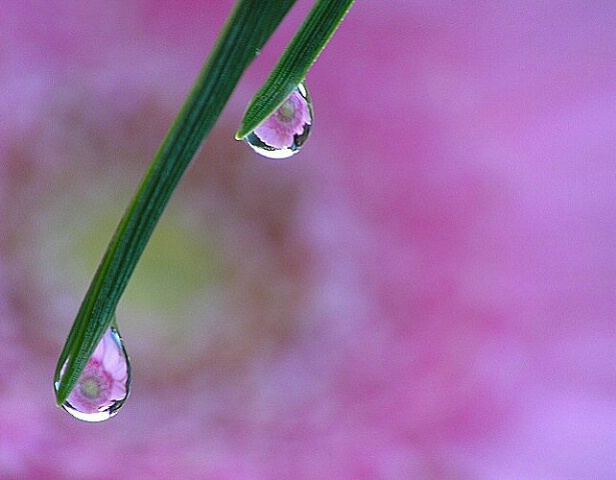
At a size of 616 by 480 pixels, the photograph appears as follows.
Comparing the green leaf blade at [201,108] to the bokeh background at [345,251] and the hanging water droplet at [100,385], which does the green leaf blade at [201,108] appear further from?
the bokeh background at [345,251]

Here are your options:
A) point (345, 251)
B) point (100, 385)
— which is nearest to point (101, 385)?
point (100, 385)

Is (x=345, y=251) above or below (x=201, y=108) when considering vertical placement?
above

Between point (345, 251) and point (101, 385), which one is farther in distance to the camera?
point (345, 251)

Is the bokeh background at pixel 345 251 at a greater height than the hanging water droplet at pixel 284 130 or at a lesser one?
greater

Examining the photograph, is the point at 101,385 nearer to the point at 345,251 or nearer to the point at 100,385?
the point at 100,385

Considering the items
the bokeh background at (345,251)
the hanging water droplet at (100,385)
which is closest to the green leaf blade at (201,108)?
the hanging water droplet at (100,385)

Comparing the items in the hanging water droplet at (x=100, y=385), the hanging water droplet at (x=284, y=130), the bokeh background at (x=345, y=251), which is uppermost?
the bokeh background at (x=345, y=251)

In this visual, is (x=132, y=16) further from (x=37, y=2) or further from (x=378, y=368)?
(x=378, y=368)
